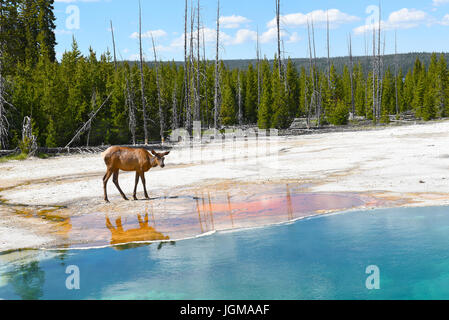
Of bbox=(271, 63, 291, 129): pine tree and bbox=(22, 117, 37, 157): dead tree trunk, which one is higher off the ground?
bbox=(271, 63, 291, 129): pine tree

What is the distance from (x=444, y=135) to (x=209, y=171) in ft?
52.1

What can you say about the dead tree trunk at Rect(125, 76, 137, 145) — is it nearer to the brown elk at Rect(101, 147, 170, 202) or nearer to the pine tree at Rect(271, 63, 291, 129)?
the pine tree at Rect(271, 63, 291, 129)

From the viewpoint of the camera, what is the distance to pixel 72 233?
10.0m

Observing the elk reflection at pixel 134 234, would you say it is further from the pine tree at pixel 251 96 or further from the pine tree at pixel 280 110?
the pine tree at pixel 251 96

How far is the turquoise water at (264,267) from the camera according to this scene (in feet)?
22.8

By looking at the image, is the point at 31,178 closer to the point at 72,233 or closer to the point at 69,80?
the point at 72,233

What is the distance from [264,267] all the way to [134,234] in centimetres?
338

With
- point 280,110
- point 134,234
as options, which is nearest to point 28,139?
point 134,234

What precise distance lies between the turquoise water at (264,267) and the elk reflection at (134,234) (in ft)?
1.76

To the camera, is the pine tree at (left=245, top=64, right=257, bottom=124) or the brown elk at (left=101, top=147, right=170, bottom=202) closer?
the brown elk at (left=101, top=147, right=170, bottom=202)

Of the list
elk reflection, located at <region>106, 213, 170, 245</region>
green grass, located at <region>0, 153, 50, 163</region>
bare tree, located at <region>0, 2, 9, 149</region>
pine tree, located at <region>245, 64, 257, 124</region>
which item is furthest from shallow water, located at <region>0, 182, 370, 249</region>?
pine tree, located at <region>245, 64, 257, 124</region>

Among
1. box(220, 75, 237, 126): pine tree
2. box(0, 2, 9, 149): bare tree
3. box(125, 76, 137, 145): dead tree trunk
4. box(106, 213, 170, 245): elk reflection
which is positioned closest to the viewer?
box(106, 213, 170, 245): elk reflection

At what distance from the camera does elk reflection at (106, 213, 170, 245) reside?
31.2 feet

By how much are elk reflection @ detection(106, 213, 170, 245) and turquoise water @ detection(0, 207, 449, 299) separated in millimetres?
537
